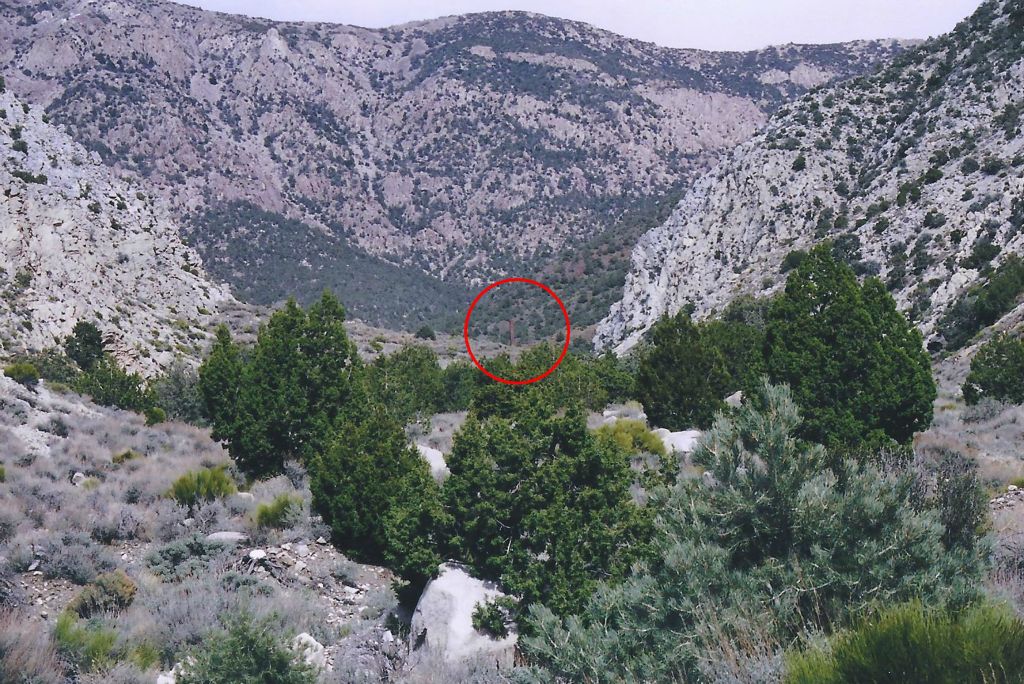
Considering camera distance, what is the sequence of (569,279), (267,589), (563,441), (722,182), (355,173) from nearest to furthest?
1. (563,441)
2. (267,589)
3. (722,182)
4. (569,279)
5. (355,173)

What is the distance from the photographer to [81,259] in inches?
1371

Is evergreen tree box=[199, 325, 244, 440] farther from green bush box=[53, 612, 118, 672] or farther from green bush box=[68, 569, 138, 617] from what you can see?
green bush box=[53, 612, 118, 672]

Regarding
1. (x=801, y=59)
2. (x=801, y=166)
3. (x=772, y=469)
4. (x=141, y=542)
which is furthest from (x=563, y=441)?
(x=801, y=59)

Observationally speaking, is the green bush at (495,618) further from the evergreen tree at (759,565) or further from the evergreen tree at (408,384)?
the evergreen tree at (408,384)

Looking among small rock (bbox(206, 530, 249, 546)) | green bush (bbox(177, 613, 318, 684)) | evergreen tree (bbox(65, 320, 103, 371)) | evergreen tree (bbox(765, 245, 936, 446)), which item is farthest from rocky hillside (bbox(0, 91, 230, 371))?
evergreen tree (bbox(765, 245, 936, 446))

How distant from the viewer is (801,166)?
1989 inches

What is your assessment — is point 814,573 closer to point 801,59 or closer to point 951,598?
point 951,598

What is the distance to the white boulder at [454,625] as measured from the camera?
7.57m

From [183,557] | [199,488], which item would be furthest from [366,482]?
[199,488]

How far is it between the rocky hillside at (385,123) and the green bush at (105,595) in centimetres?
7739

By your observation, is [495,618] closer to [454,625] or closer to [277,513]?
[454,625]

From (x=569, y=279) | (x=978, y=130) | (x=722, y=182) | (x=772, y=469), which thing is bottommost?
(x=569, y=279)

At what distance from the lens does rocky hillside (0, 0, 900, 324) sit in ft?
340

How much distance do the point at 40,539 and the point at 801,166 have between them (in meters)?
50.3
